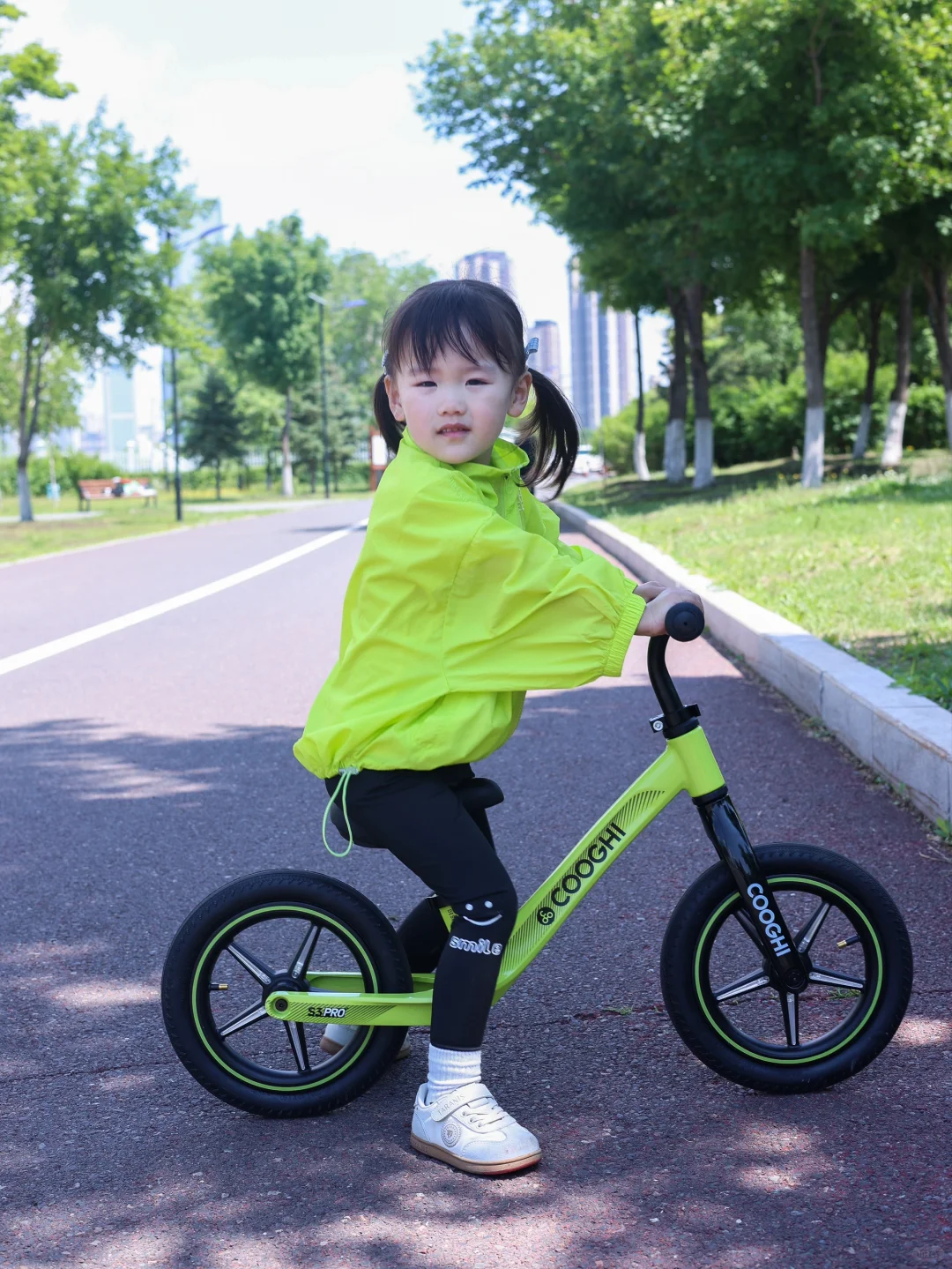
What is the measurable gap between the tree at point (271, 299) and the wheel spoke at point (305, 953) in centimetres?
6143

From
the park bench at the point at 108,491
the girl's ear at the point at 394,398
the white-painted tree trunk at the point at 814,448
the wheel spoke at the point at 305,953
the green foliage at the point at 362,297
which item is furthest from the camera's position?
the green foliage at the point at 362,297

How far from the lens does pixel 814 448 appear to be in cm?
2394

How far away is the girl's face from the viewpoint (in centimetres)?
283

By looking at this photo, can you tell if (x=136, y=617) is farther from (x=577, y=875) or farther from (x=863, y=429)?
(x=863, y=429)

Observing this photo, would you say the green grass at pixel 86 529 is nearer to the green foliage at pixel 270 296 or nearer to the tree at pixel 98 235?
the tree at pixel 98 235

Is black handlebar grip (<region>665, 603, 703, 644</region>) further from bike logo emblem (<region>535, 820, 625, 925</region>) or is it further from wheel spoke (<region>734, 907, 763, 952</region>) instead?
wheel spoke (<region>734, 907, 763, 952</region>)

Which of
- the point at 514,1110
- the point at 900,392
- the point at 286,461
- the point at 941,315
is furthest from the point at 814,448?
the point at 286,461

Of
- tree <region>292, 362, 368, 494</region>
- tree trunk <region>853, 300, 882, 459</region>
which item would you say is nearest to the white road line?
tree trunk <region>853, 300, 882, 459</region>

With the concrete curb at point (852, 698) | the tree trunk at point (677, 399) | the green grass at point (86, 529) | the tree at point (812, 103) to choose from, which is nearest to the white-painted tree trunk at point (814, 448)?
the tree at point (812, 103)

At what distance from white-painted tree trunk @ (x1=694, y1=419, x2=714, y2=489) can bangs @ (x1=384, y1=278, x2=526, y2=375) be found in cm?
2639

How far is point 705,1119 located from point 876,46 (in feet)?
71.4

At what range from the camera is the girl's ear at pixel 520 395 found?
9.68ft

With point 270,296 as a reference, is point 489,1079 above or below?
below

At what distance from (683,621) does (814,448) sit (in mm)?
22025
